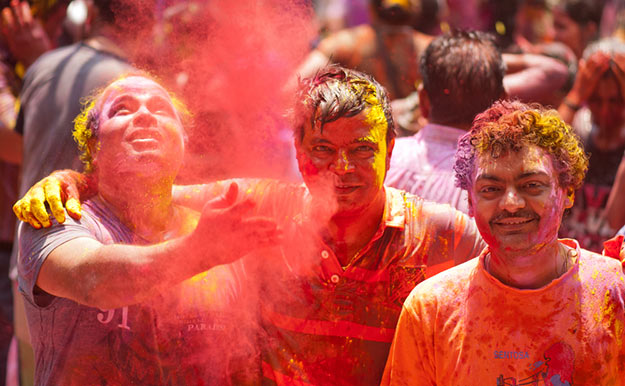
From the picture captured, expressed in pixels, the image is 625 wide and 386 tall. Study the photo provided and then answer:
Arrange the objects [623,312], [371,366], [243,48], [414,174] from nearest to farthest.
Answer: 1. [623,312]
2. [371,366]
3. [414,174]
4. [243,48]

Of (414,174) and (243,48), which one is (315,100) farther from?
(243,48)

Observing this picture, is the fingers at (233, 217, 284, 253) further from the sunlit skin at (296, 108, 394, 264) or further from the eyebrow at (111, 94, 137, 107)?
the eyebrow at (111, 94, 137, 107)

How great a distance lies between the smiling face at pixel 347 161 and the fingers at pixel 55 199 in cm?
80

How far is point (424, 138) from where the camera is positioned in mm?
3209

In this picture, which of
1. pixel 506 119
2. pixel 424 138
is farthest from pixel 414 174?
pixel 506 119

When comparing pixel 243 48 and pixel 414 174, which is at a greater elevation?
pixel 243 48

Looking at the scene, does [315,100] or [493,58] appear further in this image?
[493,58]

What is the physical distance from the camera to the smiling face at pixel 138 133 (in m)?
2.49

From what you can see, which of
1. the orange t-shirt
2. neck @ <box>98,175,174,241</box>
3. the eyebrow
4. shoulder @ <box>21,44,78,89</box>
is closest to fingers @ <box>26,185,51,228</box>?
neck @ <box>98,175,174,241</box>

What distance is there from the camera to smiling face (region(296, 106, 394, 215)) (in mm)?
2404

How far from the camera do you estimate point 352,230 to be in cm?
250

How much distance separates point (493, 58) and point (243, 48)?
3.87ft

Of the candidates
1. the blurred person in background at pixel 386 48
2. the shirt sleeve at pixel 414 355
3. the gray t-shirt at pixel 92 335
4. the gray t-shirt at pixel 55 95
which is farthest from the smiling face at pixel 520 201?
the blurred person in background at pixel 386 48

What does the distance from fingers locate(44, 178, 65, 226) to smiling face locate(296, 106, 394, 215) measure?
804 mm
